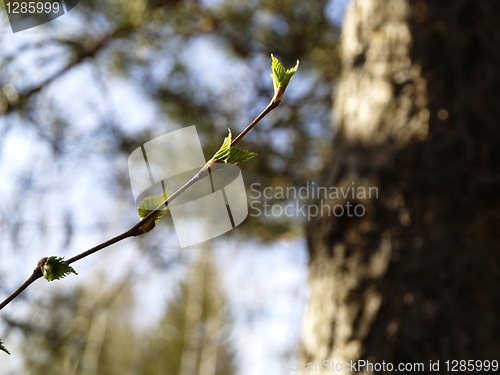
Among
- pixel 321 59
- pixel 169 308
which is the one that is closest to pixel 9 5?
pixel 321 59

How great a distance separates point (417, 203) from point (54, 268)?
950mm

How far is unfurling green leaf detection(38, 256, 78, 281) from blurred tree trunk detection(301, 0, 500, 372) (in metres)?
0.89

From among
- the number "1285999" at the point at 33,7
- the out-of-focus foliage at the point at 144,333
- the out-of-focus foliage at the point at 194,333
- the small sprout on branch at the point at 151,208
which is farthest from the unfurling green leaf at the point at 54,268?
the out-of-focus foliage at the point at 194,333

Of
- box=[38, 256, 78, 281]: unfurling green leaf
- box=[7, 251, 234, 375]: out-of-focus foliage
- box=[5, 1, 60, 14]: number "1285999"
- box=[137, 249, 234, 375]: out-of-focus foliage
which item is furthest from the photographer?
box=[137, 249, 234, 375]: out-of-focus foliage

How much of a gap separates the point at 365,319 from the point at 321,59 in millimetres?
1237

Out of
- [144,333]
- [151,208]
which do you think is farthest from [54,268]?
[144,333]

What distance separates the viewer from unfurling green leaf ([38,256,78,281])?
26 cm

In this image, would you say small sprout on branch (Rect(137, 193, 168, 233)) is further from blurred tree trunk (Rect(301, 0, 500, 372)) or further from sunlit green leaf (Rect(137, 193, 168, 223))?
blurred tree trunk (Rect(301, 0, 500, 372))

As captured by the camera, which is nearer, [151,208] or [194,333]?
[151,208]

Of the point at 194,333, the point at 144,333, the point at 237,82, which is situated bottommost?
the point at 144,333

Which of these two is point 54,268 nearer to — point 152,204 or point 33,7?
point 152,204

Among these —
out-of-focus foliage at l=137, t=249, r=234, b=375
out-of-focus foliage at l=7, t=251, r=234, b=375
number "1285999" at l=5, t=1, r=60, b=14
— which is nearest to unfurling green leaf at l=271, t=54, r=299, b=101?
number "1285999" at l=5, t=1, r=60, b=14

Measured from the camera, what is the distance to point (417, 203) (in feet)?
3.67

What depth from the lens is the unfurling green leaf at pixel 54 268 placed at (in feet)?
0.86
